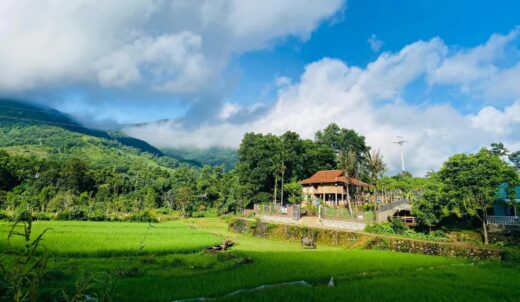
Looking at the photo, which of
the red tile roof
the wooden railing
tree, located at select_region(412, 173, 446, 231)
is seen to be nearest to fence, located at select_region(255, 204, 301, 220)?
the red tile roof

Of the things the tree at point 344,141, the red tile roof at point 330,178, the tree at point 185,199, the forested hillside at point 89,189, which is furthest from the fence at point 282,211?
the tree at point 344,141

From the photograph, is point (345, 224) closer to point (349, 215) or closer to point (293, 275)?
point (349, 215)

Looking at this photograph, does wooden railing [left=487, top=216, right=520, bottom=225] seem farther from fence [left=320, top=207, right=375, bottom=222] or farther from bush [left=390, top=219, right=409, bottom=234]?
fence [left=320, top=207, right=375, bottom=222]

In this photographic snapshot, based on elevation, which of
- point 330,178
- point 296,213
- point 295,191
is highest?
point 330,178

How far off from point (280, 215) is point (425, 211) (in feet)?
54.9

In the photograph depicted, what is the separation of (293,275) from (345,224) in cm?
1793

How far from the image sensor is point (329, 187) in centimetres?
5025

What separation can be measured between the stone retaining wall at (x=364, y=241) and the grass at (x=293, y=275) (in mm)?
1822

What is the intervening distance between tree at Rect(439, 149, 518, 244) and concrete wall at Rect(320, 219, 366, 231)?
271 inches

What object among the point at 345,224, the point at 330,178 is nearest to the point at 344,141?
the point at 330,178

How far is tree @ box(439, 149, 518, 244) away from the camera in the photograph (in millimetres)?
20875

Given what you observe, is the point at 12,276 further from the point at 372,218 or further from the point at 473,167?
the point at 372,218

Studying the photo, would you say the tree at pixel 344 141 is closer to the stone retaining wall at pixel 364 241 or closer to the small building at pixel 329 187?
the small building at pixel 329 187

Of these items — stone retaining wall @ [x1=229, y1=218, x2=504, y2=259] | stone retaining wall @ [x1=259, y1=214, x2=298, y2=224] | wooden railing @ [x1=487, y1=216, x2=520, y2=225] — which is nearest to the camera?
stone retaining wall @ [x1=229, y1=218, x2=504, y2=259]
